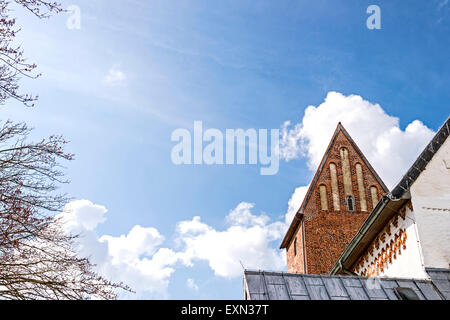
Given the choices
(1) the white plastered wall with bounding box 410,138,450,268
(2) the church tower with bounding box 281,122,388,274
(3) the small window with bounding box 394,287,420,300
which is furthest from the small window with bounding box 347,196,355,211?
(3) the small window with bounding box 394,287,420,300

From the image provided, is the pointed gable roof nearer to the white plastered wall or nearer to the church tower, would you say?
the church tower

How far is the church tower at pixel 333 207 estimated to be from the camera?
18922 mm

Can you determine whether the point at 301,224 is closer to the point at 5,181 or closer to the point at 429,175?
the point at 429,175

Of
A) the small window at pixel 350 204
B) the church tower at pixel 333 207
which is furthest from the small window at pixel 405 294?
the small window at pixel 350 204

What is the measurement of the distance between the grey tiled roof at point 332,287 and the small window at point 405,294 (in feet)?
0.24

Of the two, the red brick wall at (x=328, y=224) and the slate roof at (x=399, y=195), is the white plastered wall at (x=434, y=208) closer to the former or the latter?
the slate roof at (x=399, y=195)

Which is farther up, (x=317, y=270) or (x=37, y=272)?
(x=317, y=270)

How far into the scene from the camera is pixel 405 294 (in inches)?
268

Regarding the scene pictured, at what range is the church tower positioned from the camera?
18922mm

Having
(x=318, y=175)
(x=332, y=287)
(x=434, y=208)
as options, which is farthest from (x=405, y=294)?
(x=318, y=175)
